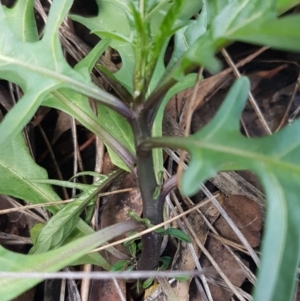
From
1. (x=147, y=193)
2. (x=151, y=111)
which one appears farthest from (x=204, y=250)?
(x=151, y=111)

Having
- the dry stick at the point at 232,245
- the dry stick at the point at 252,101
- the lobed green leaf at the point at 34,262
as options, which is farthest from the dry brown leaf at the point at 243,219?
the lobed green leaf at the point at 34,262

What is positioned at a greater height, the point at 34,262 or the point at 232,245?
the point at 232,245

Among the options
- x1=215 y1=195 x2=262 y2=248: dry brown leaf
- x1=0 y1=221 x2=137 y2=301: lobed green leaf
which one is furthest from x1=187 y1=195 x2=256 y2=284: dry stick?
x1=0 y1=221 x2=137 y2=301: lobed green leaf

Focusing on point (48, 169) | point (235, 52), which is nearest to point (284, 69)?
point (235, 52)

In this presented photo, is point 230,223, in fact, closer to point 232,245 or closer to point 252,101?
point 232,245

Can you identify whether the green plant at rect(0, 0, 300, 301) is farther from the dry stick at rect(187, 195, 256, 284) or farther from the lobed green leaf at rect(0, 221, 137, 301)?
the dry stick at rect(187, 195, 256, 284)

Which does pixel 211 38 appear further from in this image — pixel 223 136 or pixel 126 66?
pixel 126 66

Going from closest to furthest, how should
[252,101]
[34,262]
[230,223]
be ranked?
1. [34,262]
2. [230,223]
3. [252,101]

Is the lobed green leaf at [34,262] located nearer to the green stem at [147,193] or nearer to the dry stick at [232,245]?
the green stem at [147,193]
